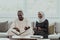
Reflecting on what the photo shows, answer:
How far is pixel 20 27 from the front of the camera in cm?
502

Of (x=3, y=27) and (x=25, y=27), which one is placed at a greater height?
(x=25, y=27)

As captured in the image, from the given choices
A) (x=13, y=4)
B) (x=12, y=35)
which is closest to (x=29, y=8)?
(x=13, y=4)

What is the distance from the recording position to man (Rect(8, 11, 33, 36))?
14.9 ft

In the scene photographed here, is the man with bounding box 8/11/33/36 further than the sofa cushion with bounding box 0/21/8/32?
No

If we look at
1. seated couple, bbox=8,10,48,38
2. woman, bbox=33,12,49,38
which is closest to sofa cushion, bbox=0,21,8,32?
seated couple, bbox=8,10,48,38

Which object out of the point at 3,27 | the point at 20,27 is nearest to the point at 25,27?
the point at 20,27

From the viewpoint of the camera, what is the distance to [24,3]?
21.0ft

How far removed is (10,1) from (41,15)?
1.69 metres

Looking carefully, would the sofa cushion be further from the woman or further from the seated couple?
the woman

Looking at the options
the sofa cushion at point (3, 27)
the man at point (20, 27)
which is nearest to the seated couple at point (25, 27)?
the man at point (20, 27)

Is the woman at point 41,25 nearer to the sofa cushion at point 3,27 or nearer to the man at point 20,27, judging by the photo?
the man at point 20,27

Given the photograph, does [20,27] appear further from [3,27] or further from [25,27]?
[3,27]

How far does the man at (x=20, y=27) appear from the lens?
4.53 meters

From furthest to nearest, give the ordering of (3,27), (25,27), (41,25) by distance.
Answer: (3,27)
(41,25)
(25,27)
